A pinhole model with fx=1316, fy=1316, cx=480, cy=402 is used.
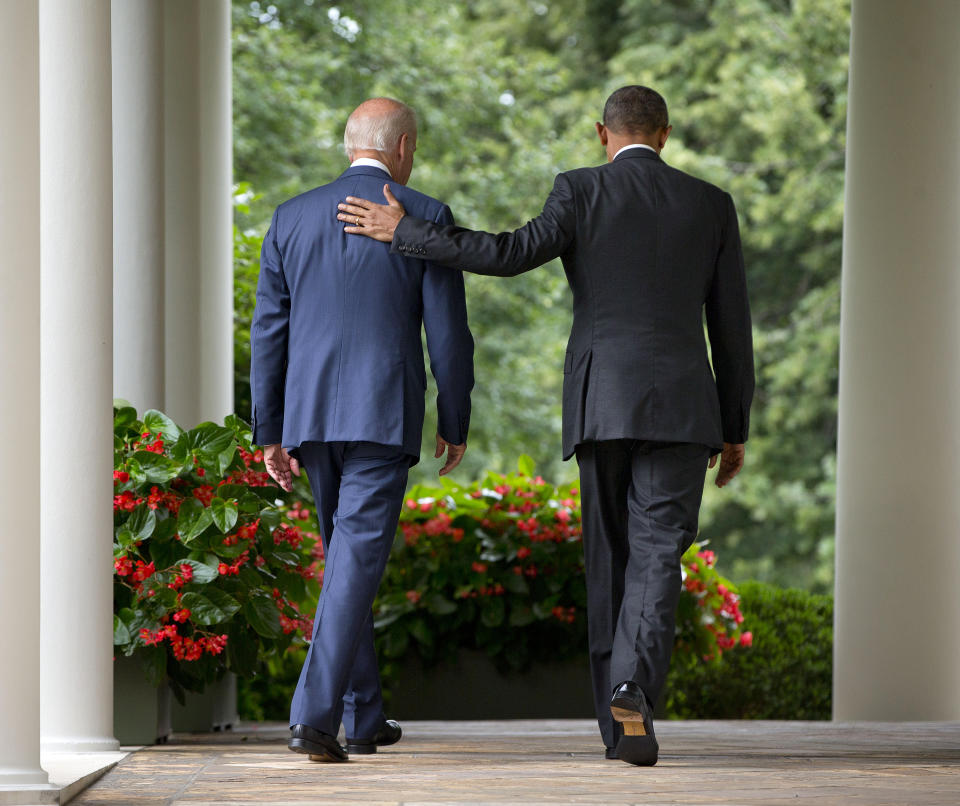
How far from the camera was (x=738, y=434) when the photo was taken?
3.93 meters

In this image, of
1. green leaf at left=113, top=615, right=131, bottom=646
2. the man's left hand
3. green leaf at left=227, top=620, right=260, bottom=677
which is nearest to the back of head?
the man's left hand

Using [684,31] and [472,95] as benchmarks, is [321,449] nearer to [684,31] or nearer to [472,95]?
[472,95]

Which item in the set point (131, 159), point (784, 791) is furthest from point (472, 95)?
point (784, 791)

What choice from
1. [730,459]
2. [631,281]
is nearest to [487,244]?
[631,281]

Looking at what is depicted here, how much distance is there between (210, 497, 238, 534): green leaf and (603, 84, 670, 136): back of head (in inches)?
64.7

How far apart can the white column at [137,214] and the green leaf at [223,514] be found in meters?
0.81

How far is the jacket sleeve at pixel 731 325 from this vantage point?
3816 mm

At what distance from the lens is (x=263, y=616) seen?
4.26 metres

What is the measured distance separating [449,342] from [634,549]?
0.77m

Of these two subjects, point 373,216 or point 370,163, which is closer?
point 373,216

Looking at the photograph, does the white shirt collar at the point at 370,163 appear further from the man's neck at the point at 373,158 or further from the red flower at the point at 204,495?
the red flower at the point at 204,495

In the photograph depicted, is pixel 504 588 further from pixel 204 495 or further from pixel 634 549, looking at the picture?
pixel 634 549

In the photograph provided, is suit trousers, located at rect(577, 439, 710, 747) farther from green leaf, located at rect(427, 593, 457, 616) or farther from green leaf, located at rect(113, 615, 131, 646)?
green leaf, located at rect(427, 593, 457, 616)

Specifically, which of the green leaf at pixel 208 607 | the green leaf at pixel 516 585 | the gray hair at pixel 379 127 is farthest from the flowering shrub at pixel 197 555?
the green leaf at pixel 516 585
